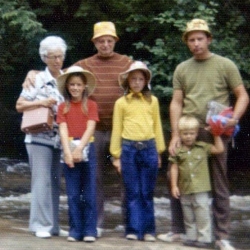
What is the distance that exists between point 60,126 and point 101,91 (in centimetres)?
60

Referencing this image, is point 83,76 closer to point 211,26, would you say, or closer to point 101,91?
point 101,91

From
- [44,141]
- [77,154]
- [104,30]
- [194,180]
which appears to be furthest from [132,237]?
[104,30]

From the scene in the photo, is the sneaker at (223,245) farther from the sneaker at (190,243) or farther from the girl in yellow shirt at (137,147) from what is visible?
the girl in yellow shirt at (137,147)

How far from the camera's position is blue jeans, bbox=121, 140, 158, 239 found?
6867 mm

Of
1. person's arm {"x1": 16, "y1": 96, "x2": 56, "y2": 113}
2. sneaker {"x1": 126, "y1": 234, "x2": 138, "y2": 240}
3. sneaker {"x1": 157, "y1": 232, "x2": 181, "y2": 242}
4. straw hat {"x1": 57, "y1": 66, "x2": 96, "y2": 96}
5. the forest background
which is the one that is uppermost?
the forest background

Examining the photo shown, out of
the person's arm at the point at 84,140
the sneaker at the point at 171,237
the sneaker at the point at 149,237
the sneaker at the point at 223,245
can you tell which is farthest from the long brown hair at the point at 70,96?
the sneaker at the point at 223,245

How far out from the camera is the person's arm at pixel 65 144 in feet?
21.8

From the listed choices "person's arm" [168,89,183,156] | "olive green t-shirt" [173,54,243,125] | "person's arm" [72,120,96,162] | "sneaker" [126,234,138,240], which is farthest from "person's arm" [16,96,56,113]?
"sneaker" [126,234,138,240]

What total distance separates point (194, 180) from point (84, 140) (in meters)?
1.02

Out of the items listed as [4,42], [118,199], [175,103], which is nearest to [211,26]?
[118,199]

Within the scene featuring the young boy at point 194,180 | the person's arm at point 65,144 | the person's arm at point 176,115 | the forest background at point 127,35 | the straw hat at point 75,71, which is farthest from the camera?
the forest background at point 127,35

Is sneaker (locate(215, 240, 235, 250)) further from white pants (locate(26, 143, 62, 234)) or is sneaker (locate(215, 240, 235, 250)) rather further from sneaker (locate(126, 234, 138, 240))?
white pants (locate(26, 143, 62, 234))

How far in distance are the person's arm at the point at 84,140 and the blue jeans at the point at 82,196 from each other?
0.41 feet

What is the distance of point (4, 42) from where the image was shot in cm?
1452
